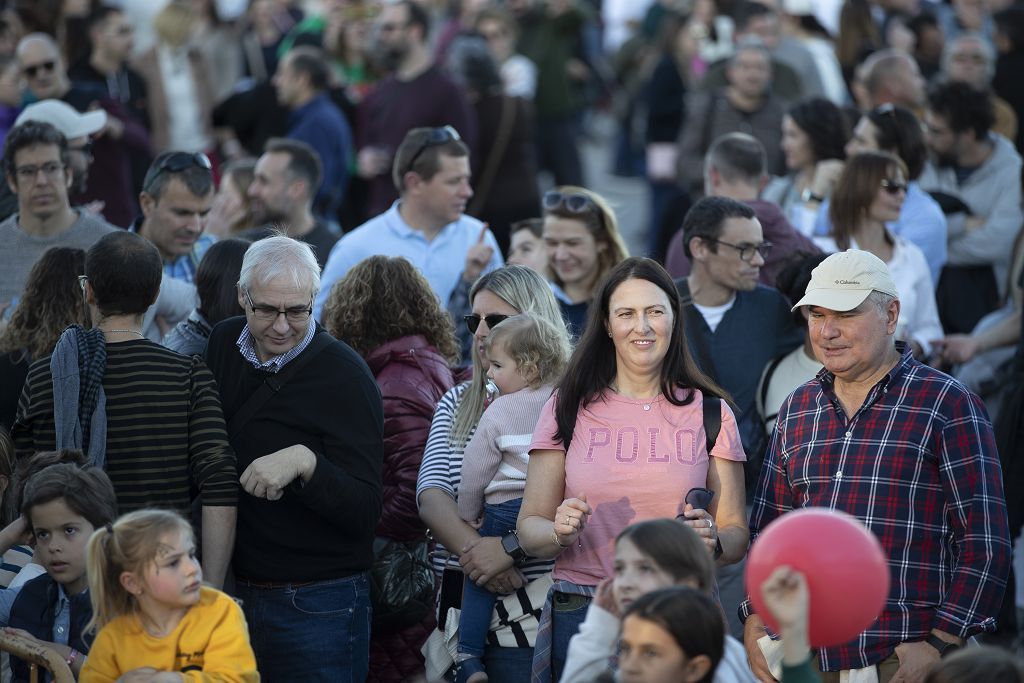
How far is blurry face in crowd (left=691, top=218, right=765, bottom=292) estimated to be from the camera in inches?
239

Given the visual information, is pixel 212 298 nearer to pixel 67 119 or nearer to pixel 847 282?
pixel 67 119

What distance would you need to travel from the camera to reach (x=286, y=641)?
4.98 metres

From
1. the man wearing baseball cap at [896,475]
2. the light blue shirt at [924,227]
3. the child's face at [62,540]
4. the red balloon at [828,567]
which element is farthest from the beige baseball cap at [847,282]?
the light blue shirt at [924,227]

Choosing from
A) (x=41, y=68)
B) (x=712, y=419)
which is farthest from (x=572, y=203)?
(x=41, y=68)

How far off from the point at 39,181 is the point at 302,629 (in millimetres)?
2686

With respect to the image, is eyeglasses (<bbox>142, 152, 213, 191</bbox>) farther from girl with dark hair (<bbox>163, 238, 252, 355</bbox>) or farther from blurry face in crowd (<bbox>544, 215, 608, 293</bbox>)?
blurry face in crowd (<bbox>544, 215, 608, 293</bbox>)

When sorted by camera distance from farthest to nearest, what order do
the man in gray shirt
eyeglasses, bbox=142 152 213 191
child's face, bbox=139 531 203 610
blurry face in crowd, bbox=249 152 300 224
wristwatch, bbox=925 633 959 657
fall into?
blurry face in crowd, bbox=249 152 300 224, eyeglasses, bbox=142 152 213 191, the man in gray shirt, wristwatch, bbox=925 633 959 657, child's face, bbox=139 531 203 610

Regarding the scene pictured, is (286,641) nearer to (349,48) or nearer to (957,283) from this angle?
(957,283)

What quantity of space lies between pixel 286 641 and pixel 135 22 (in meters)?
11.0

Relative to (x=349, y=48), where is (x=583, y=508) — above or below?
below

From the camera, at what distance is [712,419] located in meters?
4.53

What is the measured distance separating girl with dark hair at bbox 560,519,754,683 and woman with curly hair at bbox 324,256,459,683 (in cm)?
172

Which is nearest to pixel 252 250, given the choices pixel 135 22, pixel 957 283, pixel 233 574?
pixel 233 574

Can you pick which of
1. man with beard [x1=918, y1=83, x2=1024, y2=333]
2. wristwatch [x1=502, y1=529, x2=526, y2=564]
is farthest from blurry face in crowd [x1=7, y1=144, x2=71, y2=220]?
man with beard [x1=918, y1=83, x2=1024, y2=333]
